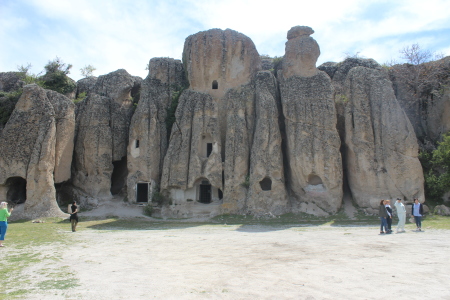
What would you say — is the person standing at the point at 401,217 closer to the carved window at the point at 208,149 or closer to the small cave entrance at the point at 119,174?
the carved window at the point at 208,149

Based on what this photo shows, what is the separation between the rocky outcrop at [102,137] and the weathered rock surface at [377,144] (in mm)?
15905

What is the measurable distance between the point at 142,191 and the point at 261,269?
18.4m

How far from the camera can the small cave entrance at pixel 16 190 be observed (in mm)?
21922

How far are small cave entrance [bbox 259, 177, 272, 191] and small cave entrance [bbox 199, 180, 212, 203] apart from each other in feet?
12.4

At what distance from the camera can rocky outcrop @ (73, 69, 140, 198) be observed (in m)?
24.6

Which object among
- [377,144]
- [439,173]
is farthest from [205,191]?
[439,173]

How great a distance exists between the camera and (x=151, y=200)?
2333 centimetres

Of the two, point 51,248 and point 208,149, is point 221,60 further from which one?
point 51,248

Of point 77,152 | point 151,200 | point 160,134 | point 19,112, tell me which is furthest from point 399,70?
point 19,112

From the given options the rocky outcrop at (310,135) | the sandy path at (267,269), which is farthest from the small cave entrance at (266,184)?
the sandy path at (267,269)

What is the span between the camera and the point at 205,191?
24.5 metres

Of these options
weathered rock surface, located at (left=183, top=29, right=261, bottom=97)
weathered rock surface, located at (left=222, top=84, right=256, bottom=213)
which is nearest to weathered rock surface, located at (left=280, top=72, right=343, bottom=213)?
weathered rock surface, located at (left=222, top=84, right=256, bottom=213)

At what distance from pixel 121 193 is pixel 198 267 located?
63.3 ft

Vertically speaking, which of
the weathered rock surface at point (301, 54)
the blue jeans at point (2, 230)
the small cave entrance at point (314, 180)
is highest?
the weathered rock surface at point (301, 54)
